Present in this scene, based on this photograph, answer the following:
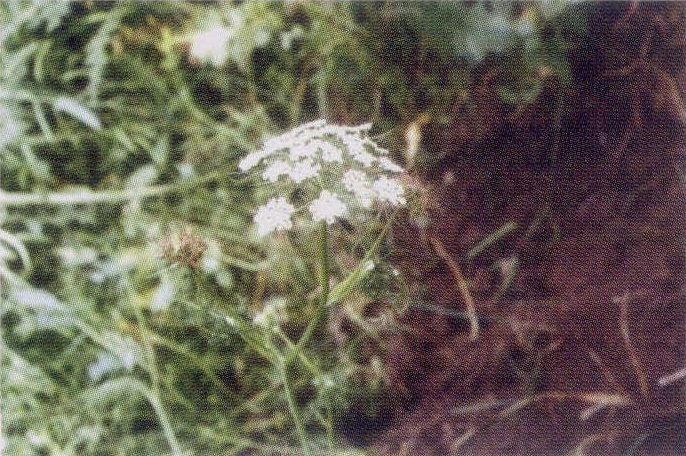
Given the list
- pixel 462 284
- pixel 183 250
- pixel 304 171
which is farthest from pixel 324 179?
pixel 462 284

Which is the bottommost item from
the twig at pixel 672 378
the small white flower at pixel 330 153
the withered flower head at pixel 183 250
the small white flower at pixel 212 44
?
the twig at pixel 672 378

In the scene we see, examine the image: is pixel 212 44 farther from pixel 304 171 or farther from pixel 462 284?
pixel 304 171

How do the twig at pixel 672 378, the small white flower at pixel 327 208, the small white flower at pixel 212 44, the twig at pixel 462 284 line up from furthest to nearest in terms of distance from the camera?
the small white flower at pixel 212 44
the twig at pixel 462 284
the twig at pixel 672 378
the small white flower at pixel 327 208

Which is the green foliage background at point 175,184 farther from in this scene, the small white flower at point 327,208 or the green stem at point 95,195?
the small white flower at point 327,208

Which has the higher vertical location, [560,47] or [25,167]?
[560,47]

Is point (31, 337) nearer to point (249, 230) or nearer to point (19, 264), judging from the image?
point (19, 264)

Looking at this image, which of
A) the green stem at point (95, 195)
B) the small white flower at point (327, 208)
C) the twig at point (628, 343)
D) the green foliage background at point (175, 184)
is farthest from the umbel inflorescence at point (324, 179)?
the twig at point (628, 343)

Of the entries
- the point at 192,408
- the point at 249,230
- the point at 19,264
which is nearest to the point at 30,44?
the point at 19,264
